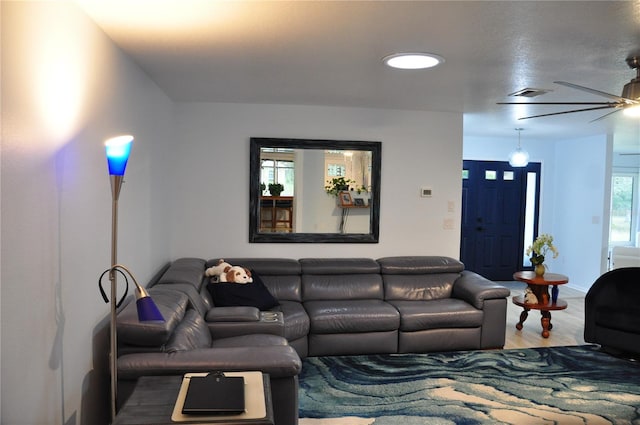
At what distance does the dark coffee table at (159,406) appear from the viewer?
1.85m

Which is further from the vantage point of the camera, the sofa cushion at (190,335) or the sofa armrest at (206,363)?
the sofa cushion at (190,335)

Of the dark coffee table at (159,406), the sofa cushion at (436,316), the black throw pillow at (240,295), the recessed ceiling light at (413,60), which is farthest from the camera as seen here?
the sofa cushion at (436,316)

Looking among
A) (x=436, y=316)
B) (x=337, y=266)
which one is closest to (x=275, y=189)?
(x=337, y=266)

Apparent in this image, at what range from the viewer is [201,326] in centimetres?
307

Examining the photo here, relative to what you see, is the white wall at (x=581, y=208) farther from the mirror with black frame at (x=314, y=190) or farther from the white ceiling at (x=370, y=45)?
the mirror with black frame at (x=314, y=190)

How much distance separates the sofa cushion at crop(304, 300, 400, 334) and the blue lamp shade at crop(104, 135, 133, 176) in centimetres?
241

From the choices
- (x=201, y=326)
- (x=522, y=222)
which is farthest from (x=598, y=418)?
(x=522, y=222)

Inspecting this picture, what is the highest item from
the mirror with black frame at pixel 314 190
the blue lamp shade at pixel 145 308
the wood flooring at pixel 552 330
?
the mirror with black frame at pixel 314 190

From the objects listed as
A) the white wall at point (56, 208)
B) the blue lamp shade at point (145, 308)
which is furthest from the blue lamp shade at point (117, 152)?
the blue lamp shade at point (145, 308)

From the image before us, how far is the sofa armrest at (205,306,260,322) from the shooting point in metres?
3.41

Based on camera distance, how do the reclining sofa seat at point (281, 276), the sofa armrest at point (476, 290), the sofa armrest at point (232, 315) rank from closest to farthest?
the sofa armrest at point (232, 315) → the sofa armrest at point (476, 290) → the reclining sofa seat at point (281, 276)

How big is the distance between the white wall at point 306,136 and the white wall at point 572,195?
259cm

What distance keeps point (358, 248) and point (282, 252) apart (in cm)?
80

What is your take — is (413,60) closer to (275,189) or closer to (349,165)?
(349,165)
